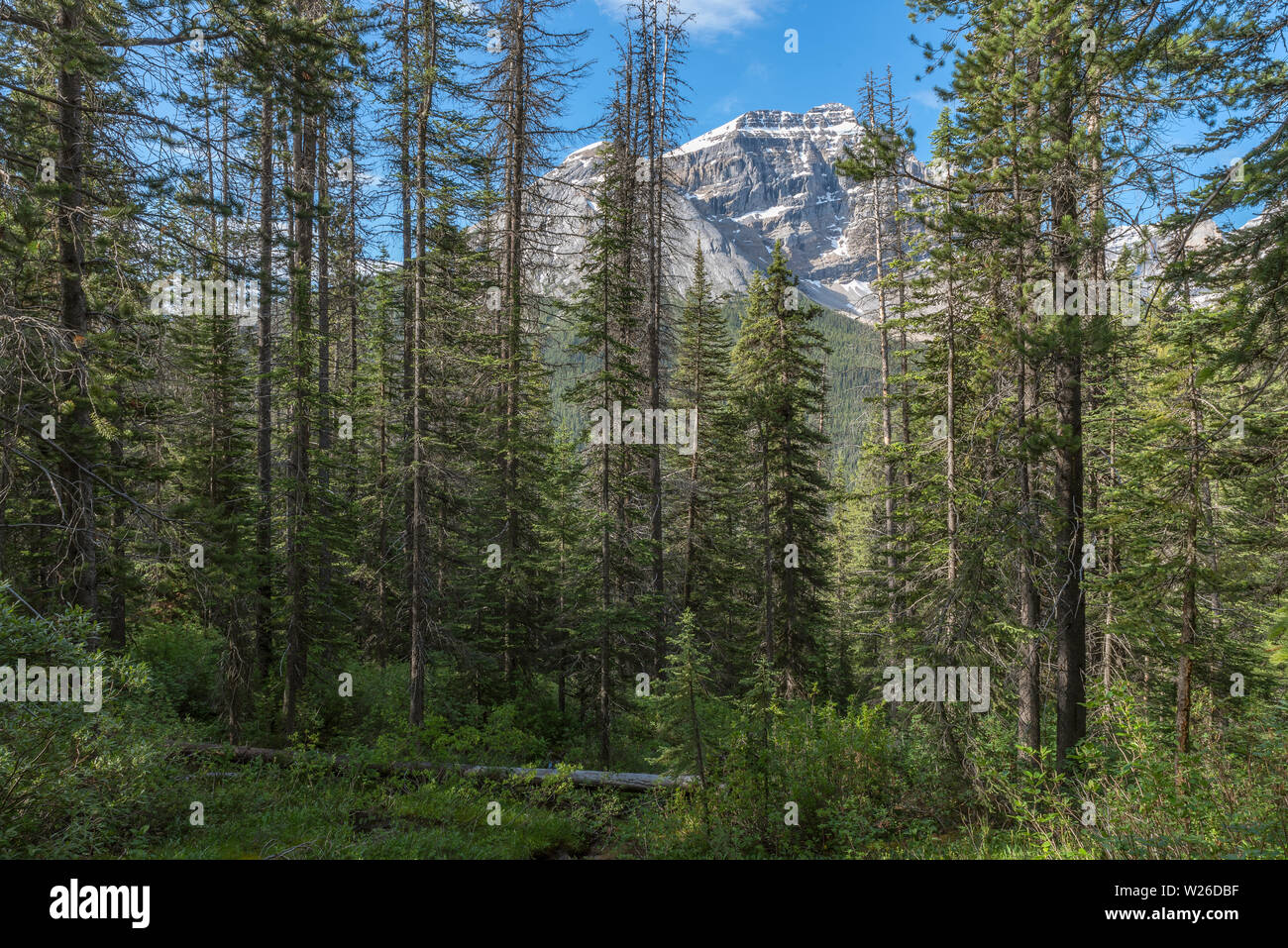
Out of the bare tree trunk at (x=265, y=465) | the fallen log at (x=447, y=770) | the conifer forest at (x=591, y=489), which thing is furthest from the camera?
the bare tree trunk at (x=265, y=465)

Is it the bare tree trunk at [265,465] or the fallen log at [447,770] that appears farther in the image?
the bare tree trunk at [265,465]

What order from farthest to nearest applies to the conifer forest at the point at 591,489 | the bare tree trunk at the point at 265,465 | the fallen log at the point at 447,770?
the bare tree trunk at the point at 265,465
the fallen log at the point at 447,770
the conifer forest at the point at 591,489

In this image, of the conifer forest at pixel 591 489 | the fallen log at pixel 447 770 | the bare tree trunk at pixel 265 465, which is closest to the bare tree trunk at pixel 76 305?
the conifer forest at pixel 591 489

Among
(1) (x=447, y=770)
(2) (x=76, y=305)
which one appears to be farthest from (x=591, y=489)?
(2) (x=76, y=305)

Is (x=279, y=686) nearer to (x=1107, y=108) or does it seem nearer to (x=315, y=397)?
(x=315, y=397)

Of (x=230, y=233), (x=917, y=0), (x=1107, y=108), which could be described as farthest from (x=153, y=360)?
(x=1107, y=108)

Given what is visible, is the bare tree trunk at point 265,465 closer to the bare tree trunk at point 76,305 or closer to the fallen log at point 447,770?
the fallen log at point 447,770

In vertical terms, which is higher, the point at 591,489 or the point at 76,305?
the point at 76,305

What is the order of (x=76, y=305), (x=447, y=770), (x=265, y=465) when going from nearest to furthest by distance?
1. (x=76, y=305)
2. (x=447, y=770)
3. (x=265, y=465)

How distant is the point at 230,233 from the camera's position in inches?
279

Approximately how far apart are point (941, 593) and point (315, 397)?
13.9m

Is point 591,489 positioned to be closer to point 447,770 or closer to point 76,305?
point 447,770

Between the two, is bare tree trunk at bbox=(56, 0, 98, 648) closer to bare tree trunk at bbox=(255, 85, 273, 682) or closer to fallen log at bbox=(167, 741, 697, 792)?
fallen log at bbox=(167, 741, 697, 792)

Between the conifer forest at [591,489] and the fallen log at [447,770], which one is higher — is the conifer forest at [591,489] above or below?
above
